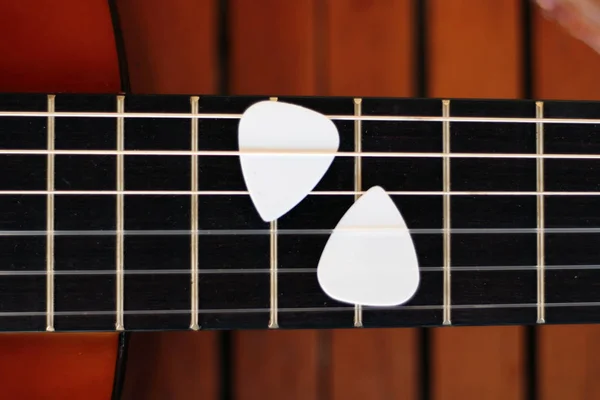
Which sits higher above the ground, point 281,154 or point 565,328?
point 281,154

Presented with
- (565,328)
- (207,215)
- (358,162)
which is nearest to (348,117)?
(358,162)

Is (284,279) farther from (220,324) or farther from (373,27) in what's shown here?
(373,27)

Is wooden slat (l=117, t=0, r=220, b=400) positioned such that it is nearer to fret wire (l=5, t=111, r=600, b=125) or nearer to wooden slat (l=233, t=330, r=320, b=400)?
wooden slat (l=233, t=330, r=320, b=400)

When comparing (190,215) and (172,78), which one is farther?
(172,78)

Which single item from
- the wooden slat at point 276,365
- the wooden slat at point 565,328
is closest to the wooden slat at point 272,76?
the wooden slat at point 276,365

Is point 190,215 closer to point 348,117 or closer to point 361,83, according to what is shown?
point 348,117

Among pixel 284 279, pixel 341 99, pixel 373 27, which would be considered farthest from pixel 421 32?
pixel 284 279

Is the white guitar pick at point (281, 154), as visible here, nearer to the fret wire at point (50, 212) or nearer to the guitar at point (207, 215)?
the guitar at point (207, 215)
